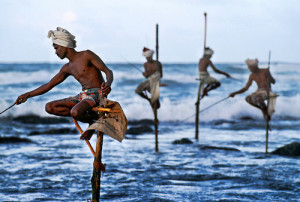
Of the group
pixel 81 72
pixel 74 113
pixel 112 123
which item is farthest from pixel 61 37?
pixel 112 123

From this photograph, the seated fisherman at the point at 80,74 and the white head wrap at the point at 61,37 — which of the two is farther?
the white head wrap at the point at 61,37

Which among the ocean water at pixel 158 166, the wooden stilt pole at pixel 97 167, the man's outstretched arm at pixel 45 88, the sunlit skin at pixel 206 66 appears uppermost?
the sunlit skin at pixel 206 66

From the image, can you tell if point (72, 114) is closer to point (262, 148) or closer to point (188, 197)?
point (188, 197)

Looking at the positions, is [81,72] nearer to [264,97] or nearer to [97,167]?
[97,167]

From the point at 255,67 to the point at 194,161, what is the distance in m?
2.51

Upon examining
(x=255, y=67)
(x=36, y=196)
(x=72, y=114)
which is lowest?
(x=36, y=196)

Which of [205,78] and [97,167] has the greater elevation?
[205,78]

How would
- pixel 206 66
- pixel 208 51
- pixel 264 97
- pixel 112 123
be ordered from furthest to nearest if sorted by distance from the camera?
pixel 206 66 → pixel 208 51 → pixel 264 97 → pixel 112 123

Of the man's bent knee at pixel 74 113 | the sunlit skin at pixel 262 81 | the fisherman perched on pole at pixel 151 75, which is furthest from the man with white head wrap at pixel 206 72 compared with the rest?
the man's bent knee at pixel 74 113

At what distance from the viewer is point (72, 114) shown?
16.8 feet

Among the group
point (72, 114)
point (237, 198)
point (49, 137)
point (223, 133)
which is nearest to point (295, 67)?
point (223, 133)

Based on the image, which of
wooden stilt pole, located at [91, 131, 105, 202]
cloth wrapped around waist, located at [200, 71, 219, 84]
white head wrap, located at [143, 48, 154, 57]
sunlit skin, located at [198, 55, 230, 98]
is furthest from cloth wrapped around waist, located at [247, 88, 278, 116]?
wooden stilt pole, located at [91, 131, 105, 202]

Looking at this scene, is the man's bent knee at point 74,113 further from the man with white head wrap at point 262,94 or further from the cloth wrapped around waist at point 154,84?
the man with white head wrap at point 262,94

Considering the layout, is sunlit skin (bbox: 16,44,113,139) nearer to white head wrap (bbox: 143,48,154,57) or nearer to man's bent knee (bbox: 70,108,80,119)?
man's bent knee (bbox: 70,108,80,119)
